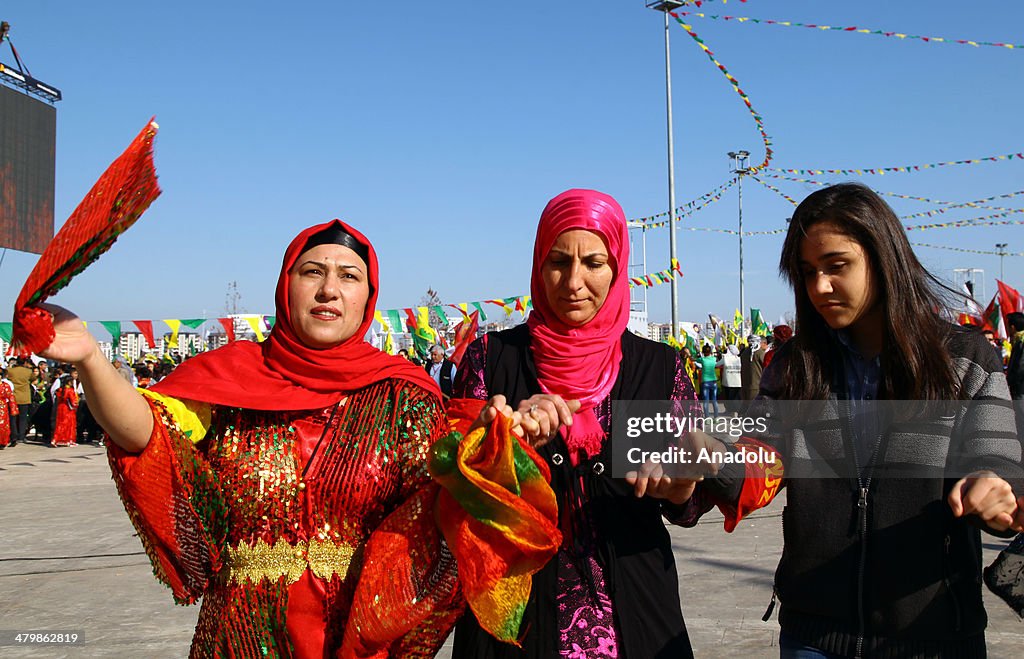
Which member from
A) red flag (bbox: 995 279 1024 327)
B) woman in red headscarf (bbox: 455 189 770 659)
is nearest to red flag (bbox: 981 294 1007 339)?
red flag (bbox: 995 279 1024 327)

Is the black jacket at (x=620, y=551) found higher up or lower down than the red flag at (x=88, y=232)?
lower down

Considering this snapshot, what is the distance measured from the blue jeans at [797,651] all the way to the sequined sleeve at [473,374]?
0.92 metres

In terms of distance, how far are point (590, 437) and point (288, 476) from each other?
0.75 metres

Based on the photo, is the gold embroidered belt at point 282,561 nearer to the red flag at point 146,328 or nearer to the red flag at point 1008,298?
the red flag at point 1008,298

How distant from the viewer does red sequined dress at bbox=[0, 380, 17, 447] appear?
46.4ft

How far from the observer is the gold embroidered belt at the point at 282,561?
6.46 ft

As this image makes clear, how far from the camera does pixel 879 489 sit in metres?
1.76

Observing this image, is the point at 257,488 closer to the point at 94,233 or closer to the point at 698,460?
the point at 94,233

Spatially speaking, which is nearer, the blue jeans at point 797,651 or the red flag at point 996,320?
the blue jeans at point 797,651

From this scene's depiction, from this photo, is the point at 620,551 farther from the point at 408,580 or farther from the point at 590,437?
the point at 408,580

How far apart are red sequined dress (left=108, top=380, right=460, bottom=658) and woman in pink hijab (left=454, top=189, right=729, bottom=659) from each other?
0.83ft

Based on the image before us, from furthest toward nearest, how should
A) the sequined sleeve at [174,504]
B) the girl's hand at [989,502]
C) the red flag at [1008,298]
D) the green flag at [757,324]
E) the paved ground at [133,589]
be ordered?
the green flag at [757,324] < the red flag at [1008,298] < the paved ground at [133,589] < the sequined sleeve at [174,504] < the girl's hand at [989,502]

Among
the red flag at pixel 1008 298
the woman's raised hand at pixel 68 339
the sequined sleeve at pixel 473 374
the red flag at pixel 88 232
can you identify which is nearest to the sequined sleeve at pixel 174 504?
the woman's raised hand at pixel 68 339

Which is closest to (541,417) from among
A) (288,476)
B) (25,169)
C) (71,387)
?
(288,476)
